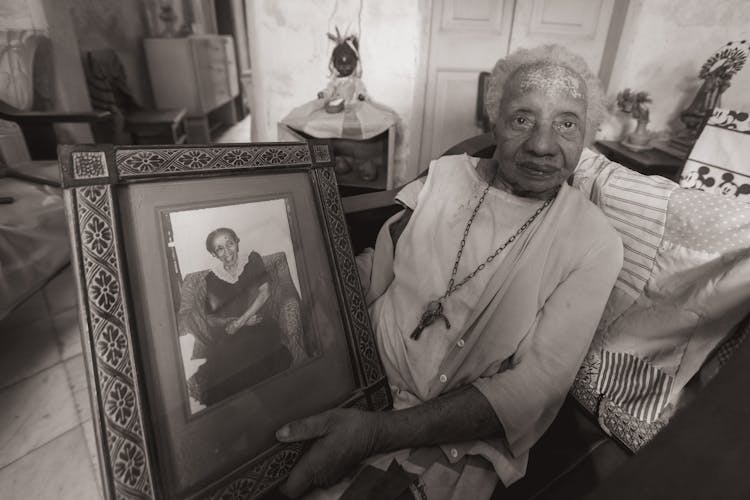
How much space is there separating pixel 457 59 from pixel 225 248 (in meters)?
3.16

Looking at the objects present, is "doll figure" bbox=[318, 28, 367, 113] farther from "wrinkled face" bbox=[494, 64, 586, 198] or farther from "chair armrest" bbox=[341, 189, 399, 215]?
"wrinkled face" bbox=[494, 64, 586, 198]

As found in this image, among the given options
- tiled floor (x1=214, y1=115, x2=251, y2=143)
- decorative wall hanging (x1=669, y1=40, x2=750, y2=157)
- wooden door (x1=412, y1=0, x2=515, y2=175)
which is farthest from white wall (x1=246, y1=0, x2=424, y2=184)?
tiled floor (x1=214, y1=115, x2=251, y2=143)

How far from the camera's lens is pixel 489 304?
0.94 metres

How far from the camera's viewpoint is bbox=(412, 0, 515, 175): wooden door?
3.04 m

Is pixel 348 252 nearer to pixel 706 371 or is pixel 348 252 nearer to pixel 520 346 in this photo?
pixel 520 346

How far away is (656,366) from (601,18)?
133 inches

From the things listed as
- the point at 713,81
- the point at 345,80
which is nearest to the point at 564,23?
the point at 713,81

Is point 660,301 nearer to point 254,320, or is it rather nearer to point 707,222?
point 707,222

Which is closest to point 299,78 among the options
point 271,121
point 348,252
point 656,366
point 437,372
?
point 271,121

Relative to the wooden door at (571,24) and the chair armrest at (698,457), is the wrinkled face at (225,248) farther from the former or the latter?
the wooden door at (571,24)

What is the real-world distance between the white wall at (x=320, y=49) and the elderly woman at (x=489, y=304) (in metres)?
1.74

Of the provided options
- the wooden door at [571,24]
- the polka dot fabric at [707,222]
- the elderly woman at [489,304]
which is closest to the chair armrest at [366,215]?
the elderly woman at [489,304]

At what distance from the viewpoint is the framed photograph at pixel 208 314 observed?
1.85 feet

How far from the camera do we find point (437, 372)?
3.03ft
